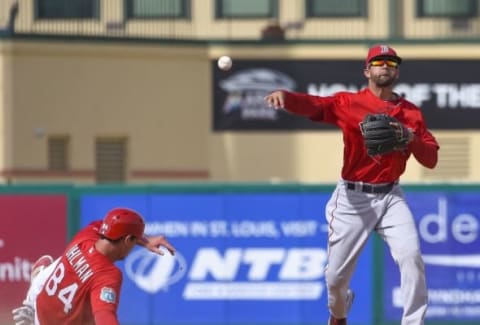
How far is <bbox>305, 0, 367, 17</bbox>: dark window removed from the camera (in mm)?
25453

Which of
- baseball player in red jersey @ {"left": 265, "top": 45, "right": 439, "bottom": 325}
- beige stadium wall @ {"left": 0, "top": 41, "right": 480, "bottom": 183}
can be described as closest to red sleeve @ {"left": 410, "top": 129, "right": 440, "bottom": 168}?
baseball player in red jersey @ {"left": 265, "top": 45, "right": 439, "bottom": 325}

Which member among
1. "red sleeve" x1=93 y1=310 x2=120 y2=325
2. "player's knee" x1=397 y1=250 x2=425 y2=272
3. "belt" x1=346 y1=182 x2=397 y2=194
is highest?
"belt" x1=346 y1=182 x2=397 y2=194

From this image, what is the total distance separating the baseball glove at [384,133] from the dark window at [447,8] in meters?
16.8

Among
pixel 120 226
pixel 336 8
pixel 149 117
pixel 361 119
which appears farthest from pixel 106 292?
pixel 336 8

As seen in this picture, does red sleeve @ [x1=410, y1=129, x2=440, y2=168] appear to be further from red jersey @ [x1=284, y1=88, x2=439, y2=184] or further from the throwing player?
the throwing player

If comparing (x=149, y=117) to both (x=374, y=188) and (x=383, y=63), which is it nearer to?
(x=374, y=188)

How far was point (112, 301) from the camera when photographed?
7.72m

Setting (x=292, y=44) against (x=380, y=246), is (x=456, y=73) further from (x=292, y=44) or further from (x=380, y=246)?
(x=380, y=246)

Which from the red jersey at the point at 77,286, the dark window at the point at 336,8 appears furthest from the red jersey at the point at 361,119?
the dark window at the point at 336,8

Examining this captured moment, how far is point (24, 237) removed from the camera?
55.0 ft

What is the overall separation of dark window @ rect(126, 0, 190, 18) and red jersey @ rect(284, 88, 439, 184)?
1567cm

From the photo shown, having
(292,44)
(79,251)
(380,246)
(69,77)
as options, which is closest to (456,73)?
(292,44)

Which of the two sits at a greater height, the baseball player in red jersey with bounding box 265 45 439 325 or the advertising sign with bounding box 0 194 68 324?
the baseball player in red jersey with bounding box 265 45 439 325

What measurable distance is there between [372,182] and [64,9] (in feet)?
52.3
